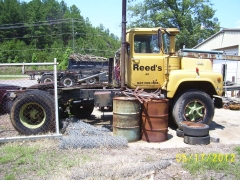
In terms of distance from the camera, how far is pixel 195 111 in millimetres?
6379

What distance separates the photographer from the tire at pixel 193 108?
6254mm

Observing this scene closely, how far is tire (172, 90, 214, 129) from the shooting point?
20.5ft

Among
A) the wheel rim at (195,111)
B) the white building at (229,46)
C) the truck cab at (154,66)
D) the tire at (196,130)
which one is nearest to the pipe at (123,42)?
the truck cab at (154,66)

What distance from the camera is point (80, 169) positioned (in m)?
3.99

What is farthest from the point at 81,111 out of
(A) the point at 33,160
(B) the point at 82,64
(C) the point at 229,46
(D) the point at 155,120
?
(B) the point at 82,64

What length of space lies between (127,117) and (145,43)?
2160 mm

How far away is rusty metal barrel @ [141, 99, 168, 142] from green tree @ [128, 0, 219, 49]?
24.1 metres

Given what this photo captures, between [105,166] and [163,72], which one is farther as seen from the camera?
[163,72]

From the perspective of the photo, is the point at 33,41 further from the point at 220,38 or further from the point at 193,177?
the point at 193,177

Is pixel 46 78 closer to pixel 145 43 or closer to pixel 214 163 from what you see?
pixel 145 43

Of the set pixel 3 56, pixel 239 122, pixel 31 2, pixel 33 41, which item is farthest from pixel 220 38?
pixel 31 2

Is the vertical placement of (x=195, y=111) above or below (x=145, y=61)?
below

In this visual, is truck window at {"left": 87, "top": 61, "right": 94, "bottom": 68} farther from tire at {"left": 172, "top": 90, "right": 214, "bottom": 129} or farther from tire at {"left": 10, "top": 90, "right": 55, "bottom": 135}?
tire at {"left": 172, "top": 90, "right": 214, "bottom": 129}

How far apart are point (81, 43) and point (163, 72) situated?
6219 centimetres
